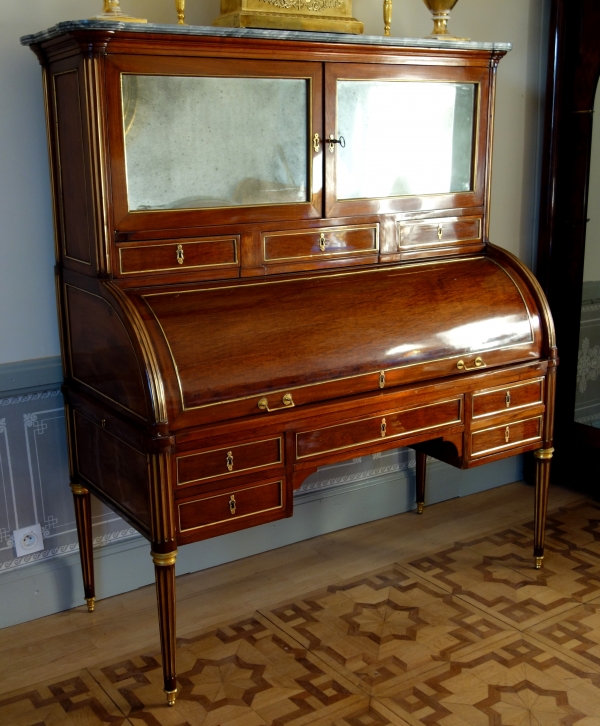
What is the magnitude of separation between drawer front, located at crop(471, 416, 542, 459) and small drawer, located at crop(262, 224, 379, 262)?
69cm

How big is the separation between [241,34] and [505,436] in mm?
1487

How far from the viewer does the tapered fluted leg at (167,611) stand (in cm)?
224

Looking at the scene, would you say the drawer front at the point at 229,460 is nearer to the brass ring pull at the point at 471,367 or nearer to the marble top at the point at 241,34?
the brass ring pull at the point at 471,367

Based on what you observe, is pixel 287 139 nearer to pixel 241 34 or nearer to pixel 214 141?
pixel 214 141

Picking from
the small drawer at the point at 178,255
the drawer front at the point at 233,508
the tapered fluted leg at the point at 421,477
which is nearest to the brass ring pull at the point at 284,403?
the drawer front at the point at 233,508

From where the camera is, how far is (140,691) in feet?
7.91

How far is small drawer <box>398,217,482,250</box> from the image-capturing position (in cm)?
277

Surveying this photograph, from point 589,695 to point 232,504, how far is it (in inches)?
43.3

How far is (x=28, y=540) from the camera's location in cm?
273

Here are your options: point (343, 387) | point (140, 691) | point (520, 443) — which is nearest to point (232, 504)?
point (343, 387)

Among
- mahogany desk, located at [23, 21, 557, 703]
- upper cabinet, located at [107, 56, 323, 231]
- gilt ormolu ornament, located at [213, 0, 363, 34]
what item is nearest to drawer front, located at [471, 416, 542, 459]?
mahogany desk, located at [23, 21, 557, 703]

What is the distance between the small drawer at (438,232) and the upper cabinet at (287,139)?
0.17 ft

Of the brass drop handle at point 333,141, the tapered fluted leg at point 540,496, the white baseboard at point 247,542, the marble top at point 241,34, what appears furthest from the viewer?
the tapered fluted leg at point 540,496

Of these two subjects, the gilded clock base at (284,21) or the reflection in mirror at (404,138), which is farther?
the reflection in mirror at (404,138)
